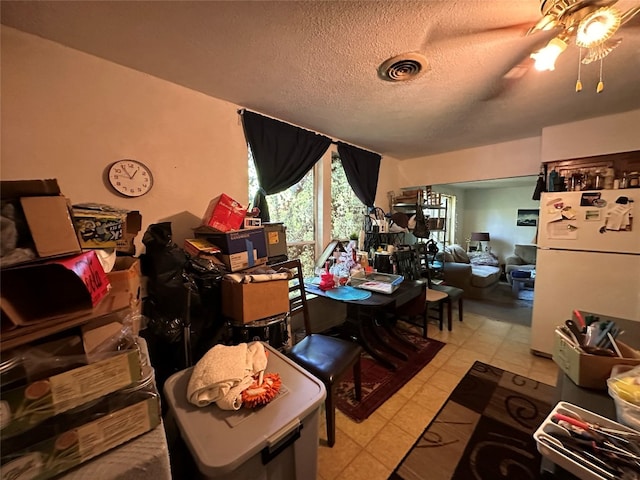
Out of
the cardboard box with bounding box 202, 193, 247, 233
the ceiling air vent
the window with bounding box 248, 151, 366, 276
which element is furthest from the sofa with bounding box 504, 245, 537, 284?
the cardboard box with bounding box 202, 193, 247, 233

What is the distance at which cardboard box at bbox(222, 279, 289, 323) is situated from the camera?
4.85ft

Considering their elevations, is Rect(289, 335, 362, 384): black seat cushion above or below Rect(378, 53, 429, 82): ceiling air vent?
below

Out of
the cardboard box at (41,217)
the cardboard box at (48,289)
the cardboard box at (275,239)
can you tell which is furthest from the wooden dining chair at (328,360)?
the cardboard box at (41,217)

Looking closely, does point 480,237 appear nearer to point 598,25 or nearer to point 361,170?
point 361,170

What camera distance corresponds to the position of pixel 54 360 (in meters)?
0.64

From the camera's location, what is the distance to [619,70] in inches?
63.2

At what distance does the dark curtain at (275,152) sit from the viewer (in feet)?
7.23

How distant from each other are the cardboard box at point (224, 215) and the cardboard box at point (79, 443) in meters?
1.15

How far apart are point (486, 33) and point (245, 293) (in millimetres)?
1905

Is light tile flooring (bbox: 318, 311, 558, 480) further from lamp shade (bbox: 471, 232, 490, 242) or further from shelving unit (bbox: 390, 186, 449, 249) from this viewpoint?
lamp shade (bbox: 471, 232, 490, 242)

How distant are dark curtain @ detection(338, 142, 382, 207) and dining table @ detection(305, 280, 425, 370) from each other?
138 cm

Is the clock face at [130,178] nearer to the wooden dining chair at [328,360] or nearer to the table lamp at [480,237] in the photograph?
the wooden dining chair at [328,360]

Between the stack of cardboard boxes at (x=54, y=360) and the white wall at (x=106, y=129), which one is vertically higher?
the white wall at (x=106, y=129)

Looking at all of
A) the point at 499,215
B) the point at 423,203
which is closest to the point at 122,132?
the point at 423,203
